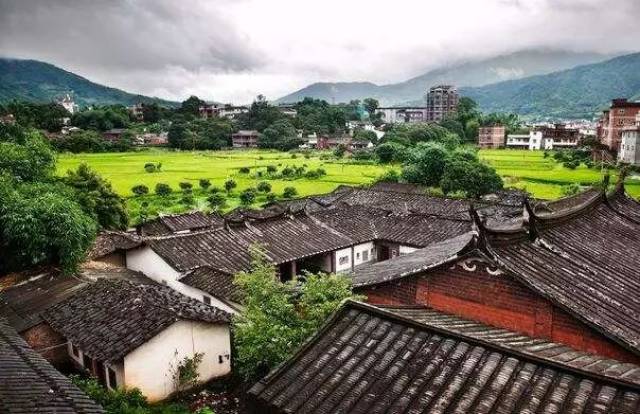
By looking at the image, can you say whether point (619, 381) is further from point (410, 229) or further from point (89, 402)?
A: point (410, 229)

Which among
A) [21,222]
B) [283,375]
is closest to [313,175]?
[21,222]

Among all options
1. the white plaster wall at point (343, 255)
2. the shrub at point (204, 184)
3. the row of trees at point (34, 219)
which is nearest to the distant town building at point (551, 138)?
the shrub at point (204, 184)

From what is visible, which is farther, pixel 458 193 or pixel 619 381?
pixel 458 193

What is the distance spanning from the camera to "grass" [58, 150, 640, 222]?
2513 inches

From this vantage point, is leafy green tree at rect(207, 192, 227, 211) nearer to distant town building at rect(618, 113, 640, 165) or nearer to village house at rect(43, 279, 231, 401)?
village house at rect(43, 279, 231, 401)

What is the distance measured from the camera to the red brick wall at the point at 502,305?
35.8 ft

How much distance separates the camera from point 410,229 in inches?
1359

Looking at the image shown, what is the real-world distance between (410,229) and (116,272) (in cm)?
1920

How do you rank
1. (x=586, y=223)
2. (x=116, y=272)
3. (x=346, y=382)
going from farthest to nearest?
1. (x=116, y=272)
2. (x=586, y=223)
3. (x=346, y=382)

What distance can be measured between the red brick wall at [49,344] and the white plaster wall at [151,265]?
21.4 ft

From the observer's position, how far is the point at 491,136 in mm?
142750

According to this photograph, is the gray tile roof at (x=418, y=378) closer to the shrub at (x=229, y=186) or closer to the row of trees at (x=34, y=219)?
the row of trees at (x=34, y=219)

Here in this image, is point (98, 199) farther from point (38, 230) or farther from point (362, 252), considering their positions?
point (362, 252)

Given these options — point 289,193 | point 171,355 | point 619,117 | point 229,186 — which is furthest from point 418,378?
point 619,117
